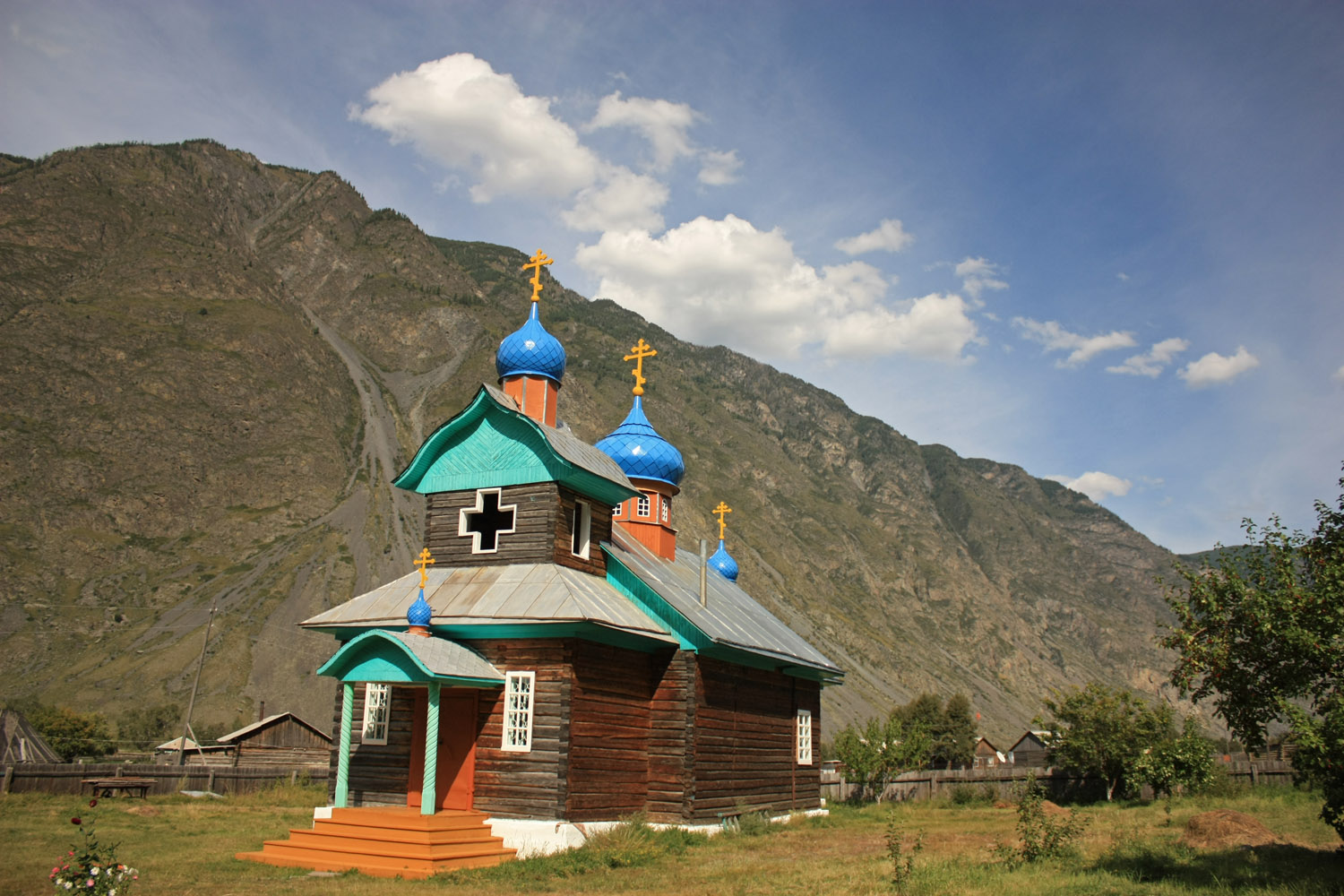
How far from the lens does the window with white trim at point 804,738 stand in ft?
78.3

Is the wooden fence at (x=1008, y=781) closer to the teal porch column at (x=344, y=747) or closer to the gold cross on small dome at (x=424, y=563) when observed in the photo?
the gold cross on small dome at (x=424, y=563)

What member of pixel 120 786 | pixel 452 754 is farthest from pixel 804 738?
pixel 120 786

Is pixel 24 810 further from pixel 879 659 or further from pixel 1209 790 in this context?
pixel 879 659

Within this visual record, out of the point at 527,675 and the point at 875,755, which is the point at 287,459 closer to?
the point at 875,755

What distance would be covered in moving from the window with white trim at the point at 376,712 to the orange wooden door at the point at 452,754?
0.82 metres

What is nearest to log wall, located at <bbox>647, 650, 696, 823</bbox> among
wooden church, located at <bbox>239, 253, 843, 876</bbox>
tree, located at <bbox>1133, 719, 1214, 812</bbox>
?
wooden church, located at <bbox>239, 253, 843, 876</bbox>

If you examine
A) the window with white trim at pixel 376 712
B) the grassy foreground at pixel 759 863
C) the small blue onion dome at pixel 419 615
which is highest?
the small blue onion dome at pixel 419 615

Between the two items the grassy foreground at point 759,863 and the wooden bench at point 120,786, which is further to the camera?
the wooden bench at point 120,786

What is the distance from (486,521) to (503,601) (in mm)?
3410

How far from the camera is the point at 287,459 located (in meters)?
92.1

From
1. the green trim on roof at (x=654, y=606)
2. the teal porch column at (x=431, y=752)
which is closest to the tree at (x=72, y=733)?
the green trim on roof at (x=654, y=606)

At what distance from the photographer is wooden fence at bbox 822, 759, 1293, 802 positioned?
1164 inches

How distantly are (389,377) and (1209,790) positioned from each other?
11101cm

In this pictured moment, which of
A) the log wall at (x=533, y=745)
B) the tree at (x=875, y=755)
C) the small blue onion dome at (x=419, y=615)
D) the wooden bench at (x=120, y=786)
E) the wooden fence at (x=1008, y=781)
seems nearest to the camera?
the log wall at (x=533, y=745)
